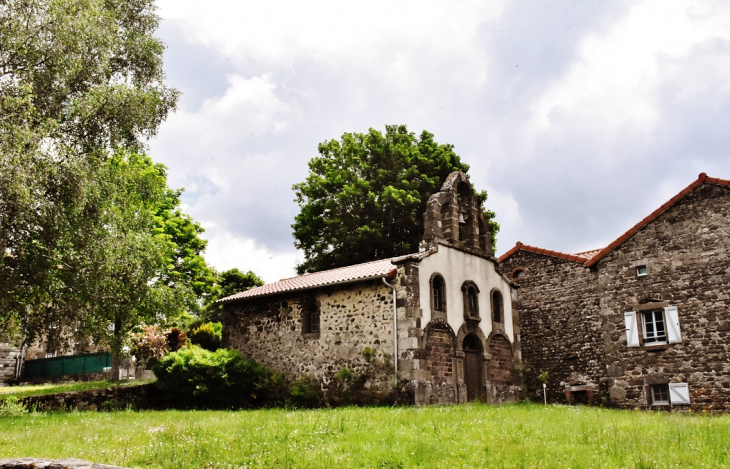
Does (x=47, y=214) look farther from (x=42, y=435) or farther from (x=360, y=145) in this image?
(x=360, y=145)

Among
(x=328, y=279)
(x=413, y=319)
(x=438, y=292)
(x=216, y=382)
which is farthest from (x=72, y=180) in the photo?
(x=438, y=292)

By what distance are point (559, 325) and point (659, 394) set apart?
4.75 metres

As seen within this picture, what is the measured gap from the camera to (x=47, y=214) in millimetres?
14492

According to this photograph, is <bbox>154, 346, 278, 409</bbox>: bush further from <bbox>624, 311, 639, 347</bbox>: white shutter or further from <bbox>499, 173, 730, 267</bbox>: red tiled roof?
<bbox>624, 311, 639, 347</bbox>: white shutter

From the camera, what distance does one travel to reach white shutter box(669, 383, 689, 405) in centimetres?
1984

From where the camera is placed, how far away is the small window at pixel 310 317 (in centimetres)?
2156

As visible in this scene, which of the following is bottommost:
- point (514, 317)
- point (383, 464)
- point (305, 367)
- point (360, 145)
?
point (383, 464)

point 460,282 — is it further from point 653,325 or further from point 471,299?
point 653,325

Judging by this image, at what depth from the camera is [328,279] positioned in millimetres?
21266

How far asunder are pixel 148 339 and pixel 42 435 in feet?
41.1

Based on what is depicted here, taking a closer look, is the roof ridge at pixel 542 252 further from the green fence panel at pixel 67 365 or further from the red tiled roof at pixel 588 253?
the green fence panel at pixel 67 365

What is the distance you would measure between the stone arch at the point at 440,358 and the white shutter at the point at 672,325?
23.8 feet

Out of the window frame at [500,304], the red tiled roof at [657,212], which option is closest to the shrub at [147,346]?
the window frame at [500,304]

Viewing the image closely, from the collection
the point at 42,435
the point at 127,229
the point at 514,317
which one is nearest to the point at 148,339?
the point at 127,229
